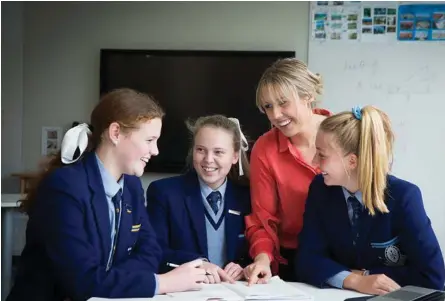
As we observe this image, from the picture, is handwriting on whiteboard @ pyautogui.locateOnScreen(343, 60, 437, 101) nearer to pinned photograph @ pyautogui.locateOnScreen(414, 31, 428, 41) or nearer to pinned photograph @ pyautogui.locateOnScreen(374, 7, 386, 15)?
pinned photograph @ pyautogui.locateOnScreen(414, 31, 428, 41)

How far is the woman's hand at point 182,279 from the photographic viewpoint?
1504 millimetres

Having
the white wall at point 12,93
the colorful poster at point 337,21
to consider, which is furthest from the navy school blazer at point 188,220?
the white wall at point 12,93

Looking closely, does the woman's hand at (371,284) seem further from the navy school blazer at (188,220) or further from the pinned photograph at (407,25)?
the pinned photograph at (407,25)

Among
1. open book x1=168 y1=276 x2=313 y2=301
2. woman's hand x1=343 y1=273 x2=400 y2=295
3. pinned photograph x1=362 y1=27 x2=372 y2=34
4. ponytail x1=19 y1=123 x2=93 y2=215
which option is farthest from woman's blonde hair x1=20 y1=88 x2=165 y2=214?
Result: pinned photograph x1=362 y1=27 x2=372 y2=34

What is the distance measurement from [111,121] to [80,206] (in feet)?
0.86

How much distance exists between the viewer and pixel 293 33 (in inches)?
173

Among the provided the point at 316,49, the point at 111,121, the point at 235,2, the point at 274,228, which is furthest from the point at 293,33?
the point at 111,121

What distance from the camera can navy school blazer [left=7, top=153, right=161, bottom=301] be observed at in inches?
56.6

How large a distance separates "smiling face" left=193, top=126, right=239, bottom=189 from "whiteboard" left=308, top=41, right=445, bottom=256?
2436mm

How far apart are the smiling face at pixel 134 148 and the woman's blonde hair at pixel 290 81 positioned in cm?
47

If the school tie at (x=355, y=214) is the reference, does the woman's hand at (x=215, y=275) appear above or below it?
below

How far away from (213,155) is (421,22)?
2889 millimetres

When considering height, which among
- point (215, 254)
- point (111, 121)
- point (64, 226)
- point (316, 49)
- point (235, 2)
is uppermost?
point (235, 2)

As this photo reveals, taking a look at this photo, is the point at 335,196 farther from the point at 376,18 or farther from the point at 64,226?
the point at 376,18
